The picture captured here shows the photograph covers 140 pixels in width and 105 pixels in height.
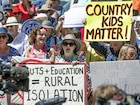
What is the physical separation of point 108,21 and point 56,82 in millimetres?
1227

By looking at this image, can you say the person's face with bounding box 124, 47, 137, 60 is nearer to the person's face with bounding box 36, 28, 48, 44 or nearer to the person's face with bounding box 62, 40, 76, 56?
the person's face with bounding box 62, 40, 76, 56

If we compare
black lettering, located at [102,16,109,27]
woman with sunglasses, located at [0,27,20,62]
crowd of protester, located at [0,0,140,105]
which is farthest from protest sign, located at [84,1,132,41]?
woman with sunglasses, located at [0,27,20,62]

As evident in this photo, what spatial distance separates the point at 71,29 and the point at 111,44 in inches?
33.7

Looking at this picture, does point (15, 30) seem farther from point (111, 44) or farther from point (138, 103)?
point (138, 103)

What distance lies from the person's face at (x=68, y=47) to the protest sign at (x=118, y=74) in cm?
39

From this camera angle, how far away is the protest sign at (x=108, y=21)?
366 inches

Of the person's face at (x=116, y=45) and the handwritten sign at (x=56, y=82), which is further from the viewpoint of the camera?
the person's face at (x=116, y=45)

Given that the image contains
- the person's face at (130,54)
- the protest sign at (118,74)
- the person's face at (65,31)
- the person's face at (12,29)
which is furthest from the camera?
the person's face at (12,29)

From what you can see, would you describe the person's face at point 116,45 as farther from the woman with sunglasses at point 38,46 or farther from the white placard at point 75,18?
the woman with sunglasses at point 38,46

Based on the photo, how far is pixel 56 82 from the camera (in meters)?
9.07

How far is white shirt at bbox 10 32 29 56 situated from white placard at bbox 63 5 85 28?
0.67 meters

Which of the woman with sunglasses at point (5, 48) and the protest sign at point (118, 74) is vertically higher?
the woman with sunglasses at point (5, 48)

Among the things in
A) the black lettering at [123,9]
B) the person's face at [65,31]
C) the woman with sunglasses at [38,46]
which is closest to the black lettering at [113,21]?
the black lettering at [123,9]

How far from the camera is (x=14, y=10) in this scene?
437 inches
